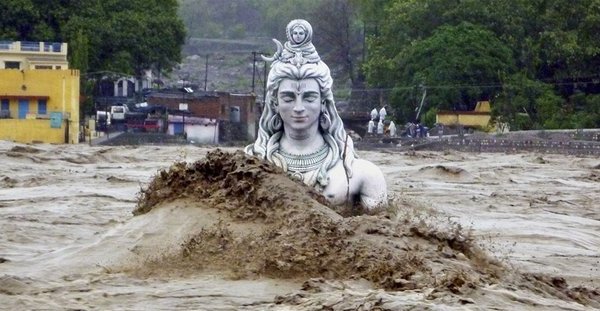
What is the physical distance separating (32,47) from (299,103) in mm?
48508

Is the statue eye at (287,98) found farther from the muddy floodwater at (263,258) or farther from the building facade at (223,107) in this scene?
the building facade at (223,107)

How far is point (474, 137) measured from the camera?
54312 mm

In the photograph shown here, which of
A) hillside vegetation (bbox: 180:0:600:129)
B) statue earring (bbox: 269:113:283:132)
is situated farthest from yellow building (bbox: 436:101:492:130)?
statue earring (bbox: 269:113:283:132)

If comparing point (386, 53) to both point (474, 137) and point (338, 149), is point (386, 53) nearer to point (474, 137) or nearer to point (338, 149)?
point (474, 137)

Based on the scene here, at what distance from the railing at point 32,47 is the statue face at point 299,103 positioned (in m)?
47.5

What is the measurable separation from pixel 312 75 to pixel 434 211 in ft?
15.8

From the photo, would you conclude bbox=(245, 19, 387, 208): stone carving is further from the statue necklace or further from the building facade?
the building facade

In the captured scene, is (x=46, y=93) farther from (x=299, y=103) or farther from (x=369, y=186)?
(x=369, y=186)

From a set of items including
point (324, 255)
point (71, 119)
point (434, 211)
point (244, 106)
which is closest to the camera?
point (324, 255)

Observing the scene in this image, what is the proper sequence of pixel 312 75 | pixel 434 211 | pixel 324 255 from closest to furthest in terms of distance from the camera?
1. pixel 324 255
2. pixel 312 75
3. pixel 434 211

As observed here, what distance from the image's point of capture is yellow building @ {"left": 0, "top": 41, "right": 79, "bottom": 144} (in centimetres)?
5153

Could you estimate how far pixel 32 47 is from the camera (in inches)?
2457

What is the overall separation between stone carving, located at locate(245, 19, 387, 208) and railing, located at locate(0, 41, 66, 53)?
4735 cm

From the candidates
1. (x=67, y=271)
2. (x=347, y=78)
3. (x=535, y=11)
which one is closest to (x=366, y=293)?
(x=67, y=271)
